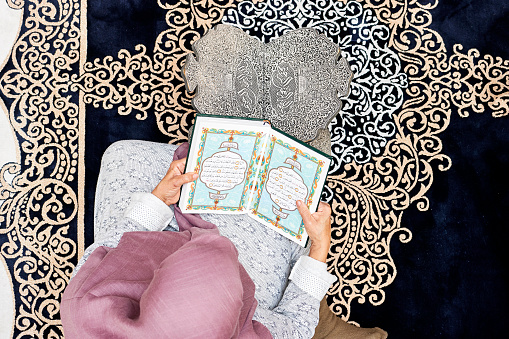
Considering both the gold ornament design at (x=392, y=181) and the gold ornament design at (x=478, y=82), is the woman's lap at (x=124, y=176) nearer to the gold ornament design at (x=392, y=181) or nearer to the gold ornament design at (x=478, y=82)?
the gold ornament design at (x=392, y=181)

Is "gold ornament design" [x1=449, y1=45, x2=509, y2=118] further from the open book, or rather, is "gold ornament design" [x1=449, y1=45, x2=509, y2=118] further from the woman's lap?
the woman's lap

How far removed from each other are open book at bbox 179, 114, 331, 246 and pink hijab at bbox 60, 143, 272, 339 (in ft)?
0.97

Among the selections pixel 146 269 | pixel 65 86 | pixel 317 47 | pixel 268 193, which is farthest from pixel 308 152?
pixel 65 86

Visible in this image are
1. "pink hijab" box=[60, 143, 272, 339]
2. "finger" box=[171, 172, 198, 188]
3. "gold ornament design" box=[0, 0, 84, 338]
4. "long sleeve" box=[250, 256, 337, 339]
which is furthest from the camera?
"gold ornament design" box=[0, 0, 84, 338]

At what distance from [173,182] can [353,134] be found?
0.77m

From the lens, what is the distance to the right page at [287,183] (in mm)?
1133

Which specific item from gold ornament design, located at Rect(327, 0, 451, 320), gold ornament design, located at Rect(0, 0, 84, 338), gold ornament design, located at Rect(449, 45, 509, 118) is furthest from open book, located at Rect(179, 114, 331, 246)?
gold ornament design, located at Rect(449, 45, 509, 118)

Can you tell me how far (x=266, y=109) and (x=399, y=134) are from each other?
0.57 m

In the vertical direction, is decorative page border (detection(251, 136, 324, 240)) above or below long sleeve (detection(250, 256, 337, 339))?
above

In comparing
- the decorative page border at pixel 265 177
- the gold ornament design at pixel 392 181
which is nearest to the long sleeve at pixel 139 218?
the decorative page border at pixel 265 177

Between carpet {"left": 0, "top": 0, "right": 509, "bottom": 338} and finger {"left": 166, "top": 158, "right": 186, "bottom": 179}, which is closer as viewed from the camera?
finger {"left": 166, "top": 158, "right": 186, "bottom": 179}

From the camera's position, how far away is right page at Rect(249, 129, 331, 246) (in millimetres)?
1133

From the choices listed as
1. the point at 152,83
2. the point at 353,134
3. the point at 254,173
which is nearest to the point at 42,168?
the point at 152,83

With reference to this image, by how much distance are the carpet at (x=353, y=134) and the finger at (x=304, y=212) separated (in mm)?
445
